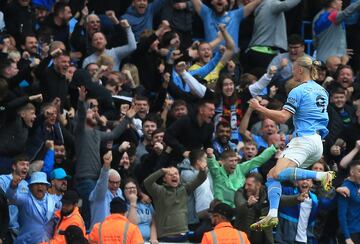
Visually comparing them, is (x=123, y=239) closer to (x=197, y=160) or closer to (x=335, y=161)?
(x=197, y=160)

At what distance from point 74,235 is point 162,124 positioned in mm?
4051

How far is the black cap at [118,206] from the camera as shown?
57.2 feet

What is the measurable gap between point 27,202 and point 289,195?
3813mm

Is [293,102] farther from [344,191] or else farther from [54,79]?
[54,79]

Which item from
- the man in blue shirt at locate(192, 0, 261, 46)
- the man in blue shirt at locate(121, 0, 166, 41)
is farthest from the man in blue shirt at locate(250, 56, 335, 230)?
the man in blue shirt at locate(121, 0, 166, 41)

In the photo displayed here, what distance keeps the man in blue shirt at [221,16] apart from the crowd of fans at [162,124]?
25 millimetres

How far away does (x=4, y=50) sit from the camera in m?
20.9

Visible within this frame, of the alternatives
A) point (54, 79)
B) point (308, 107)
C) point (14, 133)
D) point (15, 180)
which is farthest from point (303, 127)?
point (54, 79)

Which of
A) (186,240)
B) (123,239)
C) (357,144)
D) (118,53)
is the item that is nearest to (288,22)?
(118,53)

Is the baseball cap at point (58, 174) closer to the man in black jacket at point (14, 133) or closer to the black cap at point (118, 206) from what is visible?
the man in black jacket at point (14, 133)

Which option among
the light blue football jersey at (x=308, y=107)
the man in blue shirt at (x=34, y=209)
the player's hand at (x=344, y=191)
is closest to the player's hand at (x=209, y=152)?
the player's hand at (x=344, y=191)

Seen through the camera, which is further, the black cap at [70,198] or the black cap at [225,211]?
the black cap at [70,198]

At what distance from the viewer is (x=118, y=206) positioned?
17422 mm

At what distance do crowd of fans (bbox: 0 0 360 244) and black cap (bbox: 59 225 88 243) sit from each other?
0.07 feet
